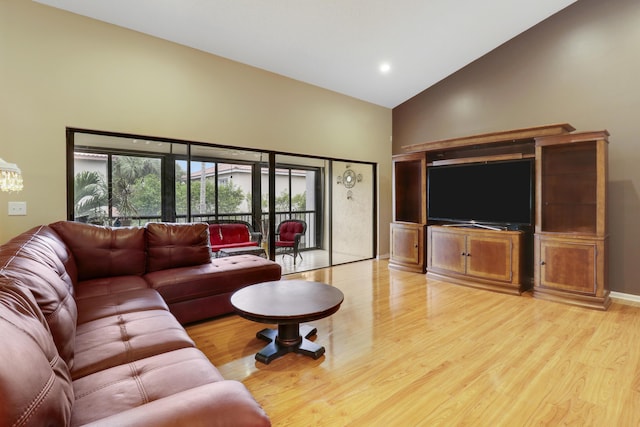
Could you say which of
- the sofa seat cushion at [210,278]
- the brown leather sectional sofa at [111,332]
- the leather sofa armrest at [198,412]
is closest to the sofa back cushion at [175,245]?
the brown leather sectional sofa at [111,332]

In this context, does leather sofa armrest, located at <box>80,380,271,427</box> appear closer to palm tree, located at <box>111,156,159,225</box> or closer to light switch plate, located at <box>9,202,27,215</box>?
light switch plate, located at <box>9,202,27,215</box>

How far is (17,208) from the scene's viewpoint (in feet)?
10.0

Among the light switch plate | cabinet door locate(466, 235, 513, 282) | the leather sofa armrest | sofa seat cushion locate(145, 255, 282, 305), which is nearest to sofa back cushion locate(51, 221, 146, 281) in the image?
sofa seat cushion locate(145, 255, 282, 305)

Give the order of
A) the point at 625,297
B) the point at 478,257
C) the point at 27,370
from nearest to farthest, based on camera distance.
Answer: the point at 27,370 < the point at 625,297 < the point at 478,257

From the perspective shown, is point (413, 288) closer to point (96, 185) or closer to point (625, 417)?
point (625, 417)

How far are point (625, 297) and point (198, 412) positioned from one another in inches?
196

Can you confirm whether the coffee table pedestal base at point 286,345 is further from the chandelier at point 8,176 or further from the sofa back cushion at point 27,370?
the chandelier at point 8,176

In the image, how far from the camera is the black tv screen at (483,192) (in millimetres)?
4152

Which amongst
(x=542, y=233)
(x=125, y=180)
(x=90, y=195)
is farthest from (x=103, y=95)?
(x=542, y=233)

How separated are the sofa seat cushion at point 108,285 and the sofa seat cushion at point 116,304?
0.14m

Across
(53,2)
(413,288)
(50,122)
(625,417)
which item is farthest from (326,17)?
(625,417)

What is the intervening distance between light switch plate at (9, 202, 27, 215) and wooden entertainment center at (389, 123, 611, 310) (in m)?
5.00

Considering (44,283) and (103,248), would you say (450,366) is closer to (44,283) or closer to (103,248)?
(44,283)

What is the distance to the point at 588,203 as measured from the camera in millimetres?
3859
